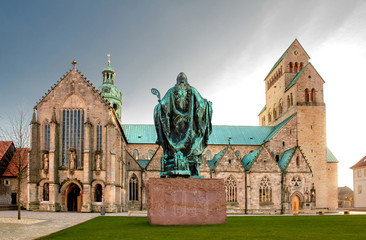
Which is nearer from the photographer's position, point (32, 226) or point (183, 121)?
point (183, 121)

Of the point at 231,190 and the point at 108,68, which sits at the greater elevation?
the point at 108,68

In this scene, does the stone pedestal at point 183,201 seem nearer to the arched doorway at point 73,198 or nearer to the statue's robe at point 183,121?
the statue's robe at point 183,121

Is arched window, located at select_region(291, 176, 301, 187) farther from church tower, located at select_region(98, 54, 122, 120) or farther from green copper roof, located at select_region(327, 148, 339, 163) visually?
church tower, located at select_region(98, 54, 122, 120)

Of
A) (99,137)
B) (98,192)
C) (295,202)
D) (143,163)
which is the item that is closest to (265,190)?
(295,202)

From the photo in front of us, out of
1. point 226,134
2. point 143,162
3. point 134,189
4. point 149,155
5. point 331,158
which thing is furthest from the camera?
point 226,134

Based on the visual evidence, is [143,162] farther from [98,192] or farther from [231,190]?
[231,190]

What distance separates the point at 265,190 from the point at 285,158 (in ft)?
20.1

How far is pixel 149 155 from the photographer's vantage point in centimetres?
6075

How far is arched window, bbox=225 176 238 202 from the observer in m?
52.2

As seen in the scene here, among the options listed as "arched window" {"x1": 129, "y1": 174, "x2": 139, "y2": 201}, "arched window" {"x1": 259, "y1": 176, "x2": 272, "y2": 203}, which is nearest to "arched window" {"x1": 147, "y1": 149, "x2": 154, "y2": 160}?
"arched window" {"x1": 129, "y1": 174, "x2": 139, "y2": 201}

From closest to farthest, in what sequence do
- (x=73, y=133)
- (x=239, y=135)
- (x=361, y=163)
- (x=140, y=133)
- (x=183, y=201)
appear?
(x=183, y=201) → (x=73, y=133) → (x=140, y=133) → (x=239, y=135) → (x=361, y=163)

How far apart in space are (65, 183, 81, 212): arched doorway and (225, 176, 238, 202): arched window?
20016mm

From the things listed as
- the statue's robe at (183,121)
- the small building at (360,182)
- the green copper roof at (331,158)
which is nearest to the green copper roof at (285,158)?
the green copper roof at (331,158)

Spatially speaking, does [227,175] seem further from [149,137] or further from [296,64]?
[296,64]
